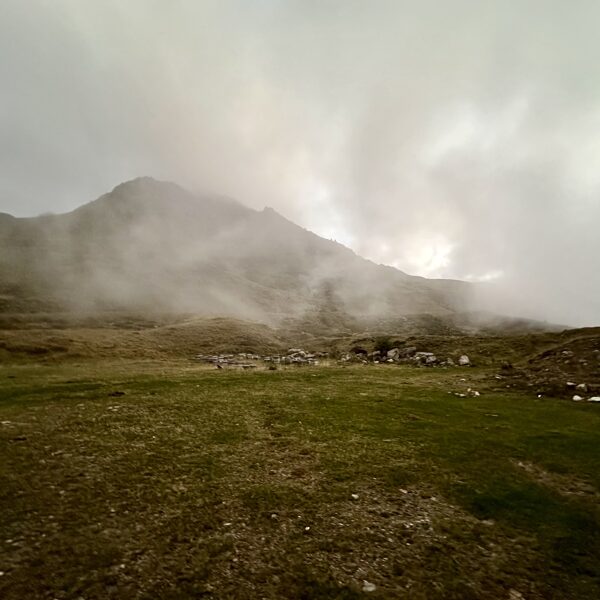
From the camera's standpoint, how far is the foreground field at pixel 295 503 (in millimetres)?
9609

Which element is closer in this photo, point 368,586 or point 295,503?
point 368,586

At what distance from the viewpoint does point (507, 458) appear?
61.6 ft

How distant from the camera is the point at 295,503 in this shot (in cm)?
1362

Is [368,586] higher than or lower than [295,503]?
lower

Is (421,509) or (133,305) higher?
(133,305)

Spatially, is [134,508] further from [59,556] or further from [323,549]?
[323,549]

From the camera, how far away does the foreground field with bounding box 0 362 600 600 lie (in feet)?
31.5

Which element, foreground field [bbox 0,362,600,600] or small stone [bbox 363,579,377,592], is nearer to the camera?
small stone [bbox 363,579,377,592]

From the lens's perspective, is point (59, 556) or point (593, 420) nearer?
point (59, 556)

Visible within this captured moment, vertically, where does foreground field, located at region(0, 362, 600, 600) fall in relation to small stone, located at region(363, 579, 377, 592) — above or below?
above

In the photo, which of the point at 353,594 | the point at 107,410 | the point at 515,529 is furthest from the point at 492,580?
the point at 107,410

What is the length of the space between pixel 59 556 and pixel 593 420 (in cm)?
3100

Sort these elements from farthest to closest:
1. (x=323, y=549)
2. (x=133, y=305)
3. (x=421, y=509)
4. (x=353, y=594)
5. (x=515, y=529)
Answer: (x=133, y=305) < (x=421, y=509) < (x=515, y=529) < (x=323, y=549) < (x=353, y=594)

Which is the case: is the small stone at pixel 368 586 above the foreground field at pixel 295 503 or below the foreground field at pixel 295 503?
below
